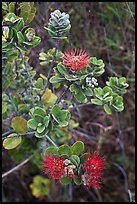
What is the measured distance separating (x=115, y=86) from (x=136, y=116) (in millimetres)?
578

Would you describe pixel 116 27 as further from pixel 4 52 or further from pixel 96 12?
pixel 4 52

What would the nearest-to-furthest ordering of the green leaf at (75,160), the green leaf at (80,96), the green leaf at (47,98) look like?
the green leaf at (75,160) < the green leaf at (80,96) < the green leaf at (47,98)

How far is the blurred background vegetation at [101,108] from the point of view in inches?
51.6

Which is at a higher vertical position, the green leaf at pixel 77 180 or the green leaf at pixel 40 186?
the green leaf at pixel 77 180

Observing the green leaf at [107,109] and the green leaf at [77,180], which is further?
the green leaf at [107,109]

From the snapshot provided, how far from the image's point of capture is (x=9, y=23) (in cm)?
91

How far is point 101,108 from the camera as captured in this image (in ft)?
5.13

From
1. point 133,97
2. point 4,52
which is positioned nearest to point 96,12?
point 133,97

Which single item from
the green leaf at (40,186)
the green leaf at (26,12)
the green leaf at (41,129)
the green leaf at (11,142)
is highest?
the green leaf at (26,12)

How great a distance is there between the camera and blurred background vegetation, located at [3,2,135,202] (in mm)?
1310

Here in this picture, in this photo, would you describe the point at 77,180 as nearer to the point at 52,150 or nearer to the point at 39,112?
the point at 52,150

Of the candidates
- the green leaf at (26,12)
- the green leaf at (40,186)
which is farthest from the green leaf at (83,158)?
the green leaf at (40,186)

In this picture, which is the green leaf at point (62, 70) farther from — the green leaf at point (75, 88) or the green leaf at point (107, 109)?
the green leaf at point (107, 109)

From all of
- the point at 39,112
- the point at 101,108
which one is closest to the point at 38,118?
the point at 39,112
